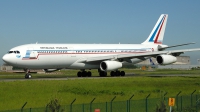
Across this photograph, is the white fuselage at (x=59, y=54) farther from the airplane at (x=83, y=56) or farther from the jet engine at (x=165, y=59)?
the jet engine at (x=165, y=59)

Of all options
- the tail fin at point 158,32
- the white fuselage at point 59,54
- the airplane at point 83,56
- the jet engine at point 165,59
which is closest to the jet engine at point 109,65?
the airplane at point 83,56

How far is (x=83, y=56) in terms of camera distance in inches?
2179

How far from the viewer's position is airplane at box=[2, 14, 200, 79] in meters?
49.4

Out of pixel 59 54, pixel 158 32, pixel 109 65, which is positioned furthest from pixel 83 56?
pixel 158 32

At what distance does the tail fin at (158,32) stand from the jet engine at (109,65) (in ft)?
40.4

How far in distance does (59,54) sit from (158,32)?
20872 mm

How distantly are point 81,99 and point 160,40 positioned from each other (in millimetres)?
38343

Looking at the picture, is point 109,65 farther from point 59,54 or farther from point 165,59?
point 165,59

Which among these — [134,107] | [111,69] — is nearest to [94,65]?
[111,69]

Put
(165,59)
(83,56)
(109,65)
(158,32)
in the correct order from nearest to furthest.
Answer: (109,65), (165,59), (83,56), (158,32)

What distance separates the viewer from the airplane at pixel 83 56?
4941 cm

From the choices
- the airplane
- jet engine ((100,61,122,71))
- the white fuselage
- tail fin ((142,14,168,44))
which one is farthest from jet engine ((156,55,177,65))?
tail fin ((142,14,168,44))

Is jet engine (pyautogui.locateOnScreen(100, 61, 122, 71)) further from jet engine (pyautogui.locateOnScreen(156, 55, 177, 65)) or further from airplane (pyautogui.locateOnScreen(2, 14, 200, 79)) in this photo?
jet engine (pyautogui.locateOnScreen(156, 55, 177, 65))

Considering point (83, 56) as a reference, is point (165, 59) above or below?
below
